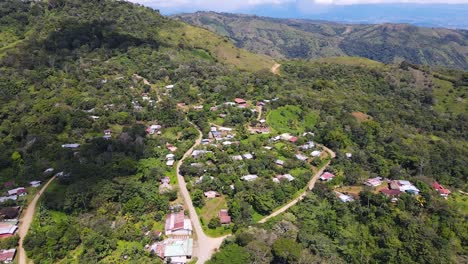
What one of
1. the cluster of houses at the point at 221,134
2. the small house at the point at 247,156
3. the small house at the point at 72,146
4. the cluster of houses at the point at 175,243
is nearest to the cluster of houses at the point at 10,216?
the small house at the point at 72,146

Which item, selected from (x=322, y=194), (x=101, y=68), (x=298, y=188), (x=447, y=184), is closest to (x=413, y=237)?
(x=322, y=194)

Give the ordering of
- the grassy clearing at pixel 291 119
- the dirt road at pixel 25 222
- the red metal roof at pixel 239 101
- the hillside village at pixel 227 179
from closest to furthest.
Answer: the dirt road at pixel 25 222, the hillside village at pixel 227 179, the grassy clearing at pixel 291 119, the red metal roof at pixel 239 101

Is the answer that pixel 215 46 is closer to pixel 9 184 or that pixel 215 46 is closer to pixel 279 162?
pixel 279 162

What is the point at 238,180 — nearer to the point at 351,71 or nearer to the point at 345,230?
the point at 345,230

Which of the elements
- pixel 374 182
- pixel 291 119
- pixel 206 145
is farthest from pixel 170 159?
pixel 374 182

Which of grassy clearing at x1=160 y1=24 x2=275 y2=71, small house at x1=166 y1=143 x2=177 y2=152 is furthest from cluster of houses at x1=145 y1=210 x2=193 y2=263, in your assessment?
grassy clearing at x1=160 y1=24 x2=275 y2=71

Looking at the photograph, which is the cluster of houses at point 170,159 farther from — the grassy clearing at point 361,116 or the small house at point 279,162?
the grassy clearing at point 361,116
